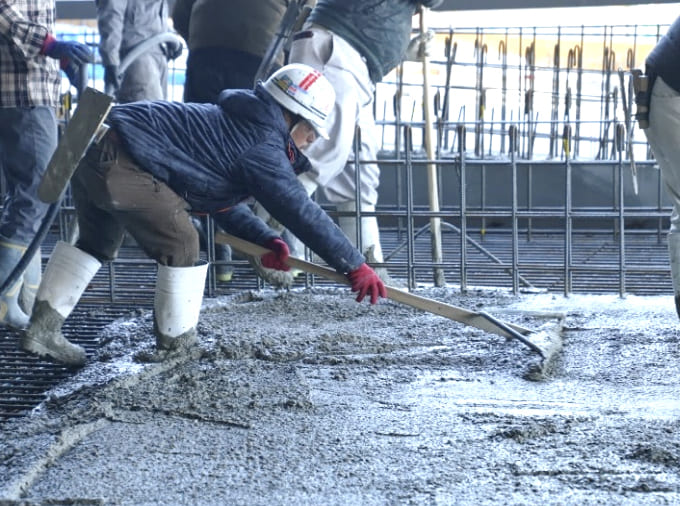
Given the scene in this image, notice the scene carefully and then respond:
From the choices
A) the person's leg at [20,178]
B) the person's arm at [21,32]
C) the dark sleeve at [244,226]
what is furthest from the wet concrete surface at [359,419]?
the person's arm at [21,32]

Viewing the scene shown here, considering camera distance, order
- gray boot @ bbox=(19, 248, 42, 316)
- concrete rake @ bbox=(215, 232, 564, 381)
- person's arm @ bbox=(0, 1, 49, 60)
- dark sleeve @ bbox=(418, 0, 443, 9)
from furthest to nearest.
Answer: dark sleeve @ bbox=(418, 0, 443, 9) < gray boot @ bbox=(19, 248, 42, 316) < person's arm @ bbox=(0, 1, 49, 60) < concrete rake @ bbox=(215, 232, 564, 381)

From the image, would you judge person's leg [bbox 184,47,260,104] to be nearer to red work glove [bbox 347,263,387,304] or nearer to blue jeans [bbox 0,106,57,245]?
blue jeans [bbox 0,106,57,245]

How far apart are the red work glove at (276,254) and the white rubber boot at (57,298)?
675mm

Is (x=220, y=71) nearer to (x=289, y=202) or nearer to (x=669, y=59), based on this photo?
(x=289, y=202)

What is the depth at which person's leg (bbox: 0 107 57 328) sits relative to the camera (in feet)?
14.8

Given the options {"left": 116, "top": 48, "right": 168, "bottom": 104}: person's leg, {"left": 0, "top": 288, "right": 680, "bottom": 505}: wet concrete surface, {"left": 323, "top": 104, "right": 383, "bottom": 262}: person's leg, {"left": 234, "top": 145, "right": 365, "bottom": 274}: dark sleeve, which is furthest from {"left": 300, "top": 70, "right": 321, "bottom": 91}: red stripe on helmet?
{"left": 116, "top": 48, "right": 168, "bottom": 104}: person's leg

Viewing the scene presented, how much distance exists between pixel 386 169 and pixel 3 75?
15.9 ft

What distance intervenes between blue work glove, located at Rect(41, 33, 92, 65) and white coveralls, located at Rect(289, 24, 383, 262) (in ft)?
3.74

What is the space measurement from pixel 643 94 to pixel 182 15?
2.94 m

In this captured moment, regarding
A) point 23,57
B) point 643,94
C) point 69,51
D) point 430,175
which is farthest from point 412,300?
point 23,57

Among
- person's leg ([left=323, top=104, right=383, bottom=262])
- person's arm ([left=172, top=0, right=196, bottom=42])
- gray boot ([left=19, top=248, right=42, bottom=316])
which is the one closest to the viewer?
gray boot ([left=19, top=248, right=42, bottom=316])

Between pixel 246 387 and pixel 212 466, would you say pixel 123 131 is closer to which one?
pixel 246 387

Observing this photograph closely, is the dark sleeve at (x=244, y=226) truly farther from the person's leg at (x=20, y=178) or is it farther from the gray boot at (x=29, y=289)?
the gray boot at (x=29, y=289)

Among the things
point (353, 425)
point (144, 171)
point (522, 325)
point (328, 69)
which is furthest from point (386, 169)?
point (353, 425)
